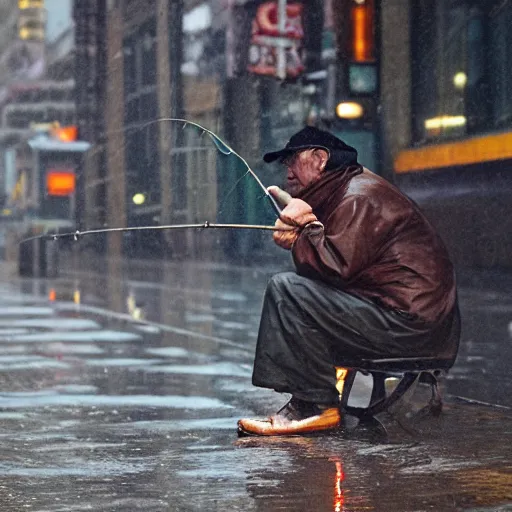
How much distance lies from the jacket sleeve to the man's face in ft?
0.98

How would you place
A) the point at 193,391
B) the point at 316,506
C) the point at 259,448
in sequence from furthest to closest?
the point at 193,391 < the point at 259,448 < the point at 316,506

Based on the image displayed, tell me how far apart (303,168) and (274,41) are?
22483mm

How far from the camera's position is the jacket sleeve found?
6461 millimetres

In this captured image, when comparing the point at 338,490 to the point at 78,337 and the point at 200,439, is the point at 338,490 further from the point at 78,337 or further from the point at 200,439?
the point at 78,337

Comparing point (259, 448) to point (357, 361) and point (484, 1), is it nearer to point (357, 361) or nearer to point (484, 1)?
point (357, 361)

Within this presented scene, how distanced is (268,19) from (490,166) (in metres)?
8.96

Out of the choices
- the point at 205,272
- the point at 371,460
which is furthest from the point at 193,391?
the point at 205,272

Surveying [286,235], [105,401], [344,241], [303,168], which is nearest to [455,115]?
[105,401]

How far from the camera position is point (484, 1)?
22406 millimetres

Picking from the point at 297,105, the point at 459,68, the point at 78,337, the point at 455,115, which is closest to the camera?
the point at 78,337

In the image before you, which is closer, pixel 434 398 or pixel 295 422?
pixel 295 422

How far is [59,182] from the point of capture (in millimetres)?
52812

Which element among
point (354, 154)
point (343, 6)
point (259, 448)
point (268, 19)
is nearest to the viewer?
point (259, 448)

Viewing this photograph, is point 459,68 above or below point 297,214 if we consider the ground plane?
above
